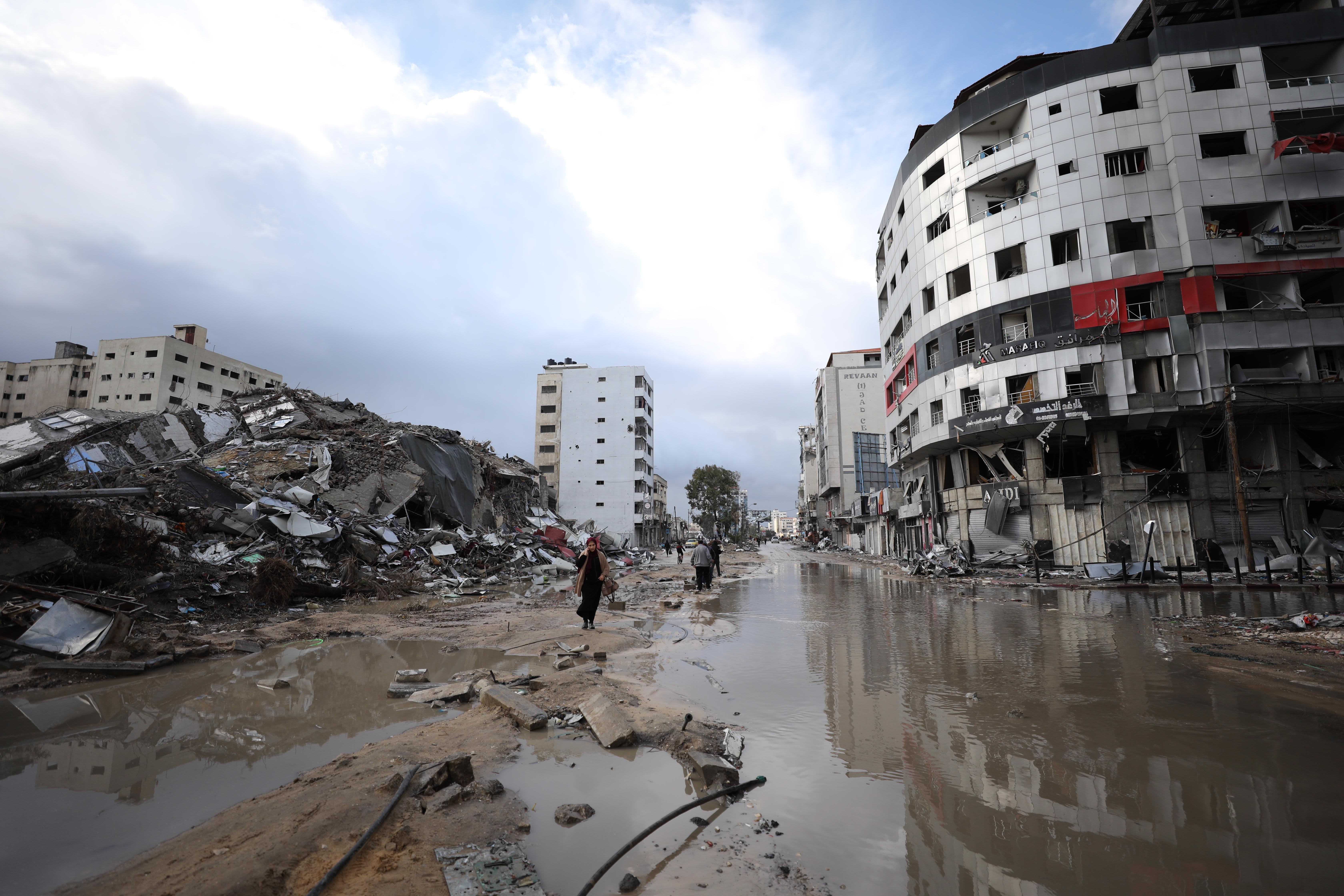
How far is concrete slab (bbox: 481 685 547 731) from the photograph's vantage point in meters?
4.57

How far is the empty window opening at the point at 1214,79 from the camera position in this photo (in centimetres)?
2497

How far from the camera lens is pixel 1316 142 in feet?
75.8

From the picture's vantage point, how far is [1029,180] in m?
27.7

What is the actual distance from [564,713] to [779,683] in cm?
250

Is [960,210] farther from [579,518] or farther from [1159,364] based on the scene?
[579,518]

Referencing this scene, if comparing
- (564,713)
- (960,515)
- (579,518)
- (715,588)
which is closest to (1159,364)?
(960,515)

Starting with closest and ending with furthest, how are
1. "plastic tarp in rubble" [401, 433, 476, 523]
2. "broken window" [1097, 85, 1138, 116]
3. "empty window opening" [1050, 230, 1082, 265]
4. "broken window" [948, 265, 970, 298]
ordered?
"plastic tarp in rubble" [401, 433, 476, 523]
"empty window opening" [1050, 230, 1082, 265]
"broken window" [1097, 85, 1138, 116]
"broken window" [948, 265, 970, 298]

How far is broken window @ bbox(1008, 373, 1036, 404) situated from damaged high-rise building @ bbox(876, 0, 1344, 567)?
3.1 inches

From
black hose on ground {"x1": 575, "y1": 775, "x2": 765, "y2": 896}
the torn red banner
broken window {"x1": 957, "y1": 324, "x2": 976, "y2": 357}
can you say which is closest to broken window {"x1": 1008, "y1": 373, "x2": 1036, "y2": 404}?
broken window {"x1": 957, "y1": 324, "x2": 976, "y2": 357}

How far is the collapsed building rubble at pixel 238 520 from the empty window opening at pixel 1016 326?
21.6 meters

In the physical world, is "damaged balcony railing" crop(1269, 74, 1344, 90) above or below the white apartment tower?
above

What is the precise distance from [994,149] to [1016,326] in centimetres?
951

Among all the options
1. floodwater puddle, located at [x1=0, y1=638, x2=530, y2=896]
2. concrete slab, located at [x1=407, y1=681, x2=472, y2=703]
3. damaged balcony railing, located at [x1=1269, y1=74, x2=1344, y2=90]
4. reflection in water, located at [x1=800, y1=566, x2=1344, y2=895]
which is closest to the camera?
reflection in water, located at [x1=800, y1=566, x2=1344, y2=895]

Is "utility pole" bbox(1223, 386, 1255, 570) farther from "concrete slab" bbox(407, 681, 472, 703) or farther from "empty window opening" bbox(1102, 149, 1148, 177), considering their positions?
"concrete slab" bbox(407, 681, 472, 703)
